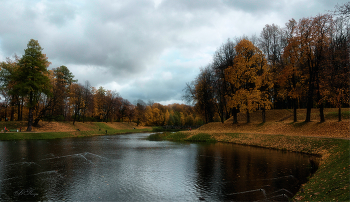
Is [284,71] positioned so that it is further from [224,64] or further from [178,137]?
[178,137]

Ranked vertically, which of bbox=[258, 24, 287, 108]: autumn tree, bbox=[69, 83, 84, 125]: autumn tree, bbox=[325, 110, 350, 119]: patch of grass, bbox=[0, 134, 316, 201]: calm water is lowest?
bbox=[0, 134, 316, 201]: calm water

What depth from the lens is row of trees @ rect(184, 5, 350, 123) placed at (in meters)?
23.2

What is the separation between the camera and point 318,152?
1844 cm

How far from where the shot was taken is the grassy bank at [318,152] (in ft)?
26.0

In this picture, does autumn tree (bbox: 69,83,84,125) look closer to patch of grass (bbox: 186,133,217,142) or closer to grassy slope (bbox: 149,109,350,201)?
grassy slope (bbox: 149,109,350,201)

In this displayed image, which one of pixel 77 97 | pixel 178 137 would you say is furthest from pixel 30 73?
pixel 178 137

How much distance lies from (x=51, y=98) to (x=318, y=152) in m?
48.4

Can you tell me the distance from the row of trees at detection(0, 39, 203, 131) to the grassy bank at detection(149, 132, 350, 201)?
25.0 meters

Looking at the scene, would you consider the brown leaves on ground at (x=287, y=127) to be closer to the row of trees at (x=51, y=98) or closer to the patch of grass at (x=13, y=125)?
the row of trees at (x=51, y=98)

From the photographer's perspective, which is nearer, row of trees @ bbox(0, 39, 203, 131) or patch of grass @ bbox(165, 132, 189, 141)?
patch of grass @ bbox(165, 132, 189, 141)

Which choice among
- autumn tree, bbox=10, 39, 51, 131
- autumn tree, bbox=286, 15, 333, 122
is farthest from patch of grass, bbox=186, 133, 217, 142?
autumn tree, bbox=10, 39, 51, 131

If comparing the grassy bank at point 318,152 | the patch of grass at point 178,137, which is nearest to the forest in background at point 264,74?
the grassy bank at point 318,152

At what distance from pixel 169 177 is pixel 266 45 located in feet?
131

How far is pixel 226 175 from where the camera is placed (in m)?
12.6
